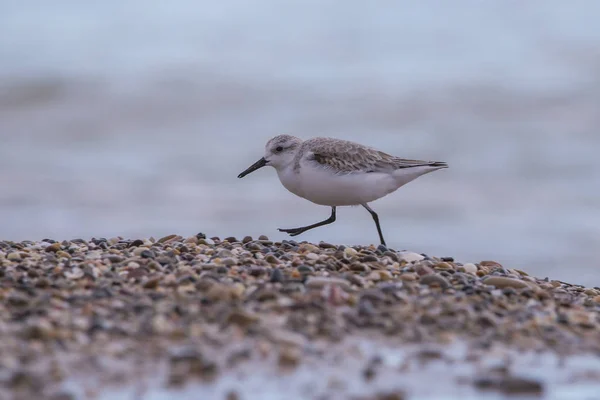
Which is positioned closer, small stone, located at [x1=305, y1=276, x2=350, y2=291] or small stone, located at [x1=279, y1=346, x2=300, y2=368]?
small stone, located at [x1=279, y1=346, x2=300, y2=368]

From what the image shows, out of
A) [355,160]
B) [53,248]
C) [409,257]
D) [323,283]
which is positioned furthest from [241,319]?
[355,160]

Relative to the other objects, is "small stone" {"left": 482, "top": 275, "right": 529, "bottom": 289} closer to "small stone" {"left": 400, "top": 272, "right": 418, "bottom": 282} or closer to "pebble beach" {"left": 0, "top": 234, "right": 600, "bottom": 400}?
"pebble beach" {"left": 0, "top": 234, "right": 600, "bottom": 400}

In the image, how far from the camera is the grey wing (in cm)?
747

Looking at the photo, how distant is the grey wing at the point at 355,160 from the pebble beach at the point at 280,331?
59.7 inches

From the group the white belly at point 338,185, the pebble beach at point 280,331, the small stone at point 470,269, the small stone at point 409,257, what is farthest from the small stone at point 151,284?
the white belly at point 338,185

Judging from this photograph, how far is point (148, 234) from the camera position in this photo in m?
11.4

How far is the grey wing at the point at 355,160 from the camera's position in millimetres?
7469

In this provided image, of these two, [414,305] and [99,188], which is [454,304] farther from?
[99,188]

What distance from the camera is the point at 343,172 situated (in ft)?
24.4

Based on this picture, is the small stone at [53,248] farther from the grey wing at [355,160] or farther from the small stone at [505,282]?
the small stone at [505,282]

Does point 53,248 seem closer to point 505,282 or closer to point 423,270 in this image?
point 423,270

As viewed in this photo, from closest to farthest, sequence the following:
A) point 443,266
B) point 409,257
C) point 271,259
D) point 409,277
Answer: point 409,277, point 271,259, point 443,266, point 409,257

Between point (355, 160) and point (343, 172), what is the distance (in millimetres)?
189

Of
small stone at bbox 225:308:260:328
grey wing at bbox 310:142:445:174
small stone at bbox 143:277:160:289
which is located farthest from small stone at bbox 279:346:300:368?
grey wing at bbox 310:142:445:174
